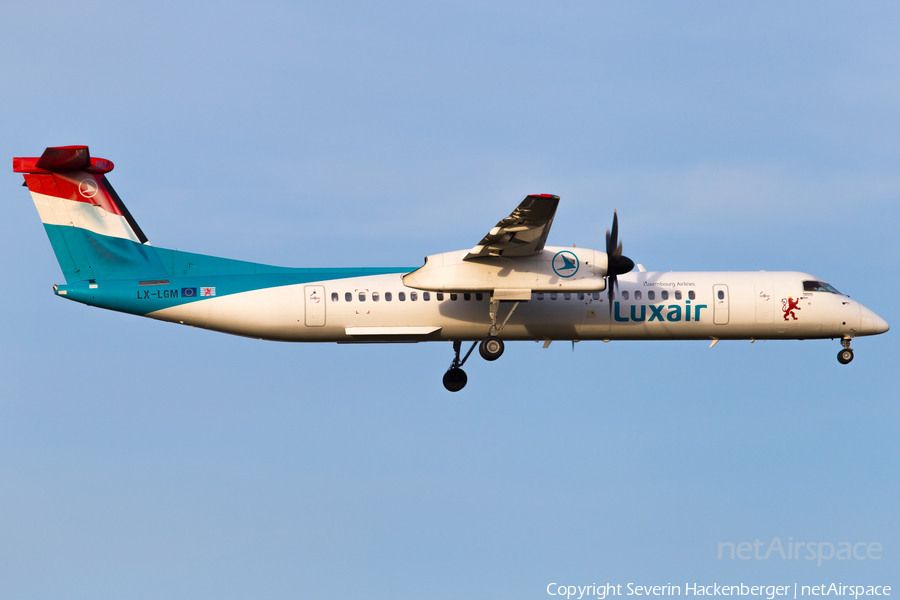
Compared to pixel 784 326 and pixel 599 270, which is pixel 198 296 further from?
pixel 784 326

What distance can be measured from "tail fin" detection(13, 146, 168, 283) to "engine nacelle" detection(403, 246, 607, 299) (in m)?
7.03

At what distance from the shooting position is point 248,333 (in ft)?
81.4

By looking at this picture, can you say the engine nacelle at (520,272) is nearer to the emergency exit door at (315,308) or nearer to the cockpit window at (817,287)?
the emergency exit door at (315,308)

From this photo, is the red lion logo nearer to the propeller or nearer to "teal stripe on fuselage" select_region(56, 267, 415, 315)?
the propeller

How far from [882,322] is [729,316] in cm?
473

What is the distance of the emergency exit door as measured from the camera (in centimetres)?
2469

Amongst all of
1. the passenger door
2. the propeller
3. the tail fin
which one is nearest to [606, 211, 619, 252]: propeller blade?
the propeller

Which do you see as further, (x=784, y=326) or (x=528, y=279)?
(x=784, y=326)

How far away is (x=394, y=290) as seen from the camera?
25.0 metres

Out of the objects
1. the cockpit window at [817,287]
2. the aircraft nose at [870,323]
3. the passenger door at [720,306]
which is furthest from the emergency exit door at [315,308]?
the aircraft nose at [870,323]

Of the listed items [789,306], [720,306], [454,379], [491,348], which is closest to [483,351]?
[491,348]

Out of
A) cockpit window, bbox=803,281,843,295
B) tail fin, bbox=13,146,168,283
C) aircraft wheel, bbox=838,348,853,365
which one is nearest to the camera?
tail fin, bbox=13,146,168,283

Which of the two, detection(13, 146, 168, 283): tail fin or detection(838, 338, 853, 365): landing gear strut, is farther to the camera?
detection(838, 338, 853, 365): landing gear strut

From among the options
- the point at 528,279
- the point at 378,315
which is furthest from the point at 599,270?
the point at 378,315
